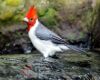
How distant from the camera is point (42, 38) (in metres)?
9.70

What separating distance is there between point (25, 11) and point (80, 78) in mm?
2865

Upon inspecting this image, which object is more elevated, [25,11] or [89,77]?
[25,11]

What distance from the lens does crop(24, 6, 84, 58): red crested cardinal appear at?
9664 millimetres

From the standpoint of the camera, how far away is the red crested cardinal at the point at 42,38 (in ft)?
31.7

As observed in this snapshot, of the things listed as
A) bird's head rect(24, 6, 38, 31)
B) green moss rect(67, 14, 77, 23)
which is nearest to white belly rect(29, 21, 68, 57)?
bird's head rect(24, 6, 38, 31)

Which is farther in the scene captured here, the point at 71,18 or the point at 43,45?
the point at 71,18

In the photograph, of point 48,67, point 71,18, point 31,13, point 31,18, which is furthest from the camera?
point 71,18

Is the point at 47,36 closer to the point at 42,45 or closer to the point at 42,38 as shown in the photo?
the point at 42,38

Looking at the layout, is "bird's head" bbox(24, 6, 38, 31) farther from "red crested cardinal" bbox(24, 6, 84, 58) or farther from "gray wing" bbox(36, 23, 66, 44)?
"gray wing" bbox(36, 23, 66, 44)

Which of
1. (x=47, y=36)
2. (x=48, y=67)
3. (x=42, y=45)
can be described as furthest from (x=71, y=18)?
(x=48, y=67)

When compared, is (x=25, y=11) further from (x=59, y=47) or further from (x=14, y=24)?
(x=59, y=47)

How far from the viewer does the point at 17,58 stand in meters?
9.54

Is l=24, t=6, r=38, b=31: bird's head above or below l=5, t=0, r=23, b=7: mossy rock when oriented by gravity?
below

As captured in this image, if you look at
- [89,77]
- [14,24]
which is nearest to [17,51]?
[14,24]
